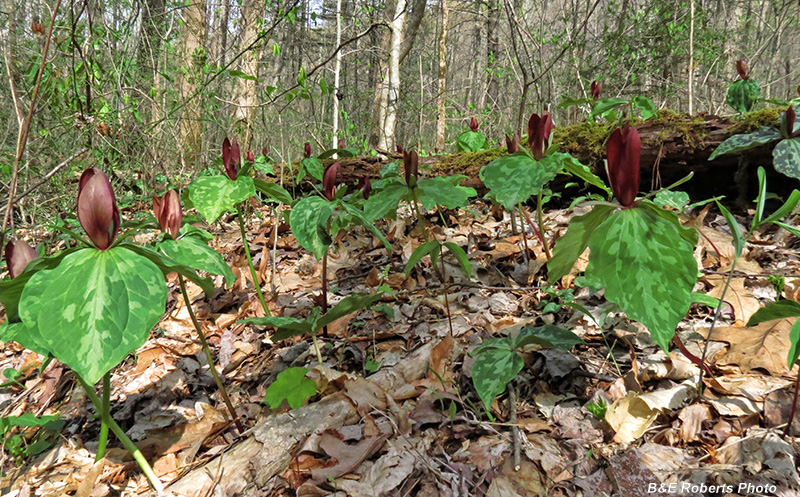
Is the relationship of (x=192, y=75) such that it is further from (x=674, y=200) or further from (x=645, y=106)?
(x=674, y=200)

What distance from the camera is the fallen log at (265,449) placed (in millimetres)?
1209

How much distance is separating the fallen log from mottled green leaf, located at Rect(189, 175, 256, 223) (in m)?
0.78

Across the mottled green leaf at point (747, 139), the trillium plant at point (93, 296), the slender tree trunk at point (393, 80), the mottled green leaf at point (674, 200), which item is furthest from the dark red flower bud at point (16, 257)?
the slender tree trunk at point (393, 80)

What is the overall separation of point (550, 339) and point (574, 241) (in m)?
0.36

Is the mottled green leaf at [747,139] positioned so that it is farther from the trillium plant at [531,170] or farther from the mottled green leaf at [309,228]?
the mottled green leaf at [309,228]

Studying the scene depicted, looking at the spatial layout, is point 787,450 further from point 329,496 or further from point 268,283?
point 268,283

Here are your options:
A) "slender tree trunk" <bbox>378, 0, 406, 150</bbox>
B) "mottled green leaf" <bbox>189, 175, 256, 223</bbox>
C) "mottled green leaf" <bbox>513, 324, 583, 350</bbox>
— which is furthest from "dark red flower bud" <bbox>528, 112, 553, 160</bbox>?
"slender tree trunk" <bbox>378, 0, 406, 150</bbox>

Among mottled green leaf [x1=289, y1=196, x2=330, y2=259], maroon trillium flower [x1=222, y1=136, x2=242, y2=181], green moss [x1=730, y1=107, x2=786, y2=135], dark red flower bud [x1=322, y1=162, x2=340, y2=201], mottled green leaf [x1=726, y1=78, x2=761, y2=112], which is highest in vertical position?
mottled green leaf [x1=726, y1=78, x2=761, y2=112]

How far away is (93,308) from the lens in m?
0.81

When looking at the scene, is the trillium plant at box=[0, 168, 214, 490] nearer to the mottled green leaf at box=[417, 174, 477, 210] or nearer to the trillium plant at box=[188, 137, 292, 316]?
the trillium plant at box=[188, 137, 292, 316]

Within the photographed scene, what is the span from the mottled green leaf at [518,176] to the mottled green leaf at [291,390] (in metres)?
0.92

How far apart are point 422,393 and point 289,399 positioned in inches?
17.6

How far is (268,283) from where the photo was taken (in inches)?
102

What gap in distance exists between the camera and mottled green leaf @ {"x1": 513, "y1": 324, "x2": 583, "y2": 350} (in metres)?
1.28
